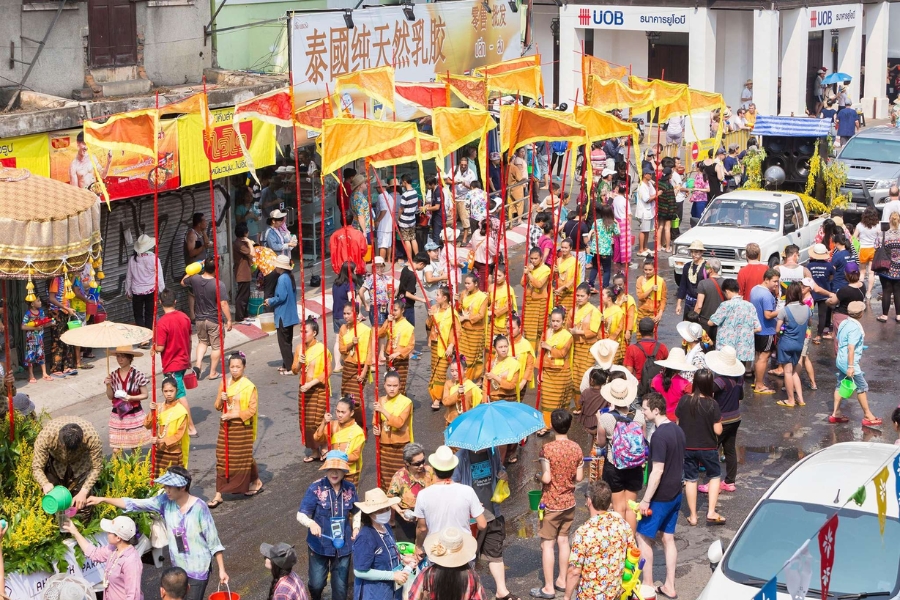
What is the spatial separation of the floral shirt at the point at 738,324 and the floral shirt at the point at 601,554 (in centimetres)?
642

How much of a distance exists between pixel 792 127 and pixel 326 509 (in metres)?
16.3

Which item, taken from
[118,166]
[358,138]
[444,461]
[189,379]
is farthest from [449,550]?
[118,166]

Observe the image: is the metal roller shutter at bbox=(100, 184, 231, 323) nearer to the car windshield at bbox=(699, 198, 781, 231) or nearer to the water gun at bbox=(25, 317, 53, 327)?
the water gun at bbox=(25, 317, 53, 327)

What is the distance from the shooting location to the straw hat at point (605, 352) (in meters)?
13.6

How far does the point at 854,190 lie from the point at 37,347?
1633 cm

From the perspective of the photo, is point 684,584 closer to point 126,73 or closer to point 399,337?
point 399,337

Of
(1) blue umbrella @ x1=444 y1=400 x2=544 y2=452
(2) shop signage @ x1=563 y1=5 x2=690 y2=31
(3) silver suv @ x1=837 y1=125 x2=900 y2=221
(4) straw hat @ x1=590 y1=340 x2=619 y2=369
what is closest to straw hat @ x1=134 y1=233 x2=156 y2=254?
(4) straw hat @ x1=590 y1=340 x2=619 y2=369

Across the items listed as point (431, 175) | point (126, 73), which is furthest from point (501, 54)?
point (126, 73)

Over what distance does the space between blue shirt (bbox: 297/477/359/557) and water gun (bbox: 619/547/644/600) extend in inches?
80.0

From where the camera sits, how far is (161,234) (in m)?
18.4

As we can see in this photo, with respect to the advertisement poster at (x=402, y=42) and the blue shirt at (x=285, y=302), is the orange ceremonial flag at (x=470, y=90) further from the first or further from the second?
the blue shirt at (x=285, y=302)

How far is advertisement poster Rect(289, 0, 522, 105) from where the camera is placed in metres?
19.9

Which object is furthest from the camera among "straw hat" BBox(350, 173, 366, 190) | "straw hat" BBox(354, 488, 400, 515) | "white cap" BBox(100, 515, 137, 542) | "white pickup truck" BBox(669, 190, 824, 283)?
"straw hat" BBox(350, 173, 366, 190)

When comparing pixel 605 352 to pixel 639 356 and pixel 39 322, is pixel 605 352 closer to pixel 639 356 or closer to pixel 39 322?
pixel 639 356
